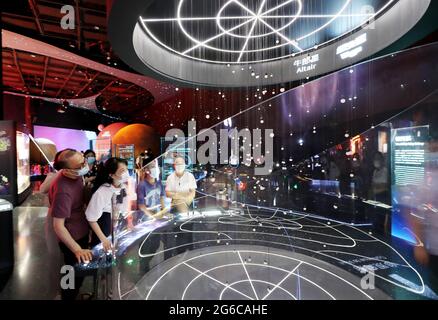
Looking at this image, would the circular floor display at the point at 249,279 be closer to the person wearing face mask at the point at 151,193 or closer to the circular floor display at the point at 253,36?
the person wearing face mask at the point at 151,193

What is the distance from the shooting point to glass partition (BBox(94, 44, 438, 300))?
7.17 ft

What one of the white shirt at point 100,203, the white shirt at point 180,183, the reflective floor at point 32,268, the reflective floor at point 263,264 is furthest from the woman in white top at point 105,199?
the white shirt at point 180,183

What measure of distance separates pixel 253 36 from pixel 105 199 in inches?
117

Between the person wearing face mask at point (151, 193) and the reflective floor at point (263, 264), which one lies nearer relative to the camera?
the reflective floor at point (263, 264)

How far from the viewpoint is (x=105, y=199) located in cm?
184

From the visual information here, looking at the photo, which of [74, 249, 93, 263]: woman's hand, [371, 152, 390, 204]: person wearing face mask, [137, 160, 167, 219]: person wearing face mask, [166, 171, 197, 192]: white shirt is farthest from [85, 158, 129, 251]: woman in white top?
[371, 152, 390, 204]: person wearing face mask

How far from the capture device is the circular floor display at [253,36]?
9.45 feet

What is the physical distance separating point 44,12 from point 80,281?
12.1 ft

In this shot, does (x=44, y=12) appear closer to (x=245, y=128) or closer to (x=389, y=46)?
(x=245, y=128)

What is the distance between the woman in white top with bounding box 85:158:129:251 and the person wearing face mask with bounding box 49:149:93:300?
0.09 meters

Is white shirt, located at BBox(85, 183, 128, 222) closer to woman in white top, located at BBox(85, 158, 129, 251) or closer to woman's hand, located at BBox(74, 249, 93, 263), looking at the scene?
woman in white top, located at BBox(85, 158, 129, 251)

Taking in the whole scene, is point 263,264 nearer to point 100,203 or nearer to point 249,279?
point 249,279

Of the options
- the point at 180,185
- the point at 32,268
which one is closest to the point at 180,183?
the point at 180,185
